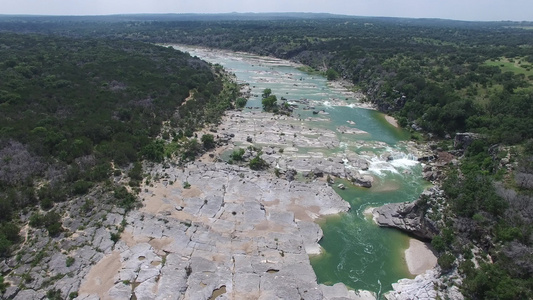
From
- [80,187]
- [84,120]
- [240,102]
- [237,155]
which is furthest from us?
[240,102]

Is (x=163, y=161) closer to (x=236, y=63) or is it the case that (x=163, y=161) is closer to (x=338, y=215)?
(x=338, y=215)

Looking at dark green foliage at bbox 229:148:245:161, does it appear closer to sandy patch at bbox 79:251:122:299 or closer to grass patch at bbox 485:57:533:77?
sandy patch at bbox 79:251:122:299

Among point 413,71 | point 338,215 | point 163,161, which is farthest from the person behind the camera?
point 413,71

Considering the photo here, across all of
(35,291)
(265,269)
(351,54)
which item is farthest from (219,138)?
(351,54)

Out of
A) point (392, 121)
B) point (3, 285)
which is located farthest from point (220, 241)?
point (392, 121)

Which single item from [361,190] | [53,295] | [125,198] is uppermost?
[125,198]

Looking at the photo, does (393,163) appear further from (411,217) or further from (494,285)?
(494,285)
